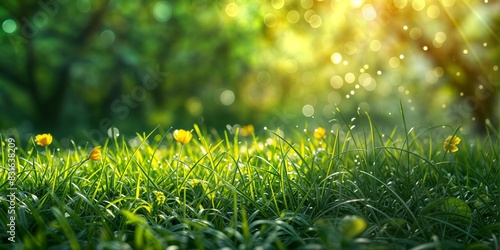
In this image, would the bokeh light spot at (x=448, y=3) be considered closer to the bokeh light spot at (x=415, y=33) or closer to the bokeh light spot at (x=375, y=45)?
the bokeh light spot at (x=415, y=33)

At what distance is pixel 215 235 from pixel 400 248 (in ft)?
2.15

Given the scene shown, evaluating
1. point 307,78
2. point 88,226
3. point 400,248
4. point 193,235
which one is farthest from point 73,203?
point 307,78

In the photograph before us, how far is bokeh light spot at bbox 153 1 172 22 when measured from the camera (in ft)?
34.9

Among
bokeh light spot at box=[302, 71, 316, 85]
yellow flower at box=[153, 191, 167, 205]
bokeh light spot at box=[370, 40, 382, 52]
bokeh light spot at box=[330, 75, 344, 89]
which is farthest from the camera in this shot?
bokeh light spot at box=[302, 71, 316, 85]

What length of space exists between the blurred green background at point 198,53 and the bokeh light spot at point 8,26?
21mm

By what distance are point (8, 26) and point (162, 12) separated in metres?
3.03

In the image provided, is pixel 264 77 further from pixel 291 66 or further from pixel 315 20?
pixel 315 20

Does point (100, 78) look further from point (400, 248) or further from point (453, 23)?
point (400, 248)

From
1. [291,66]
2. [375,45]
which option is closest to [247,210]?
[375,45]

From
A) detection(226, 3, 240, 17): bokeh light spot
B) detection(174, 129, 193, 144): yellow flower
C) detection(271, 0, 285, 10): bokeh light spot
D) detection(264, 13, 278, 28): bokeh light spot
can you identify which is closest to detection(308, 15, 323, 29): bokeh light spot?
detection(264, 13, 278, 28): bokeh light spot

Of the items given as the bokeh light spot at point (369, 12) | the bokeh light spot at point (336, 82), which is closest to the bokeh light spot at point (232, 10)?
the bokeh light spot at point (369, 12)

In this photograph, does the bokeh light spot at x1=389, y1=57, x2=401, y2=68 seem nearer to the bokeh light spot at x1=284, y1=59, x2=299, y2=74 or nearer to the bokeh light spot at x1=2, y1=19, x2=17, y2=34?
the bokeh light spot at x1=284, y1=59, x2=299, y2=74

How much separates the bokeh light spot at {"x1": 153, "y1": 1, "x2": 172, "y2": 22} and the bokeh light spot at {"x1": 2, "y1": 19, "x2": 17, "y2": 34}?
103 inches

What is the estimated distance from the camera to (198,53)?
12.0 meters
